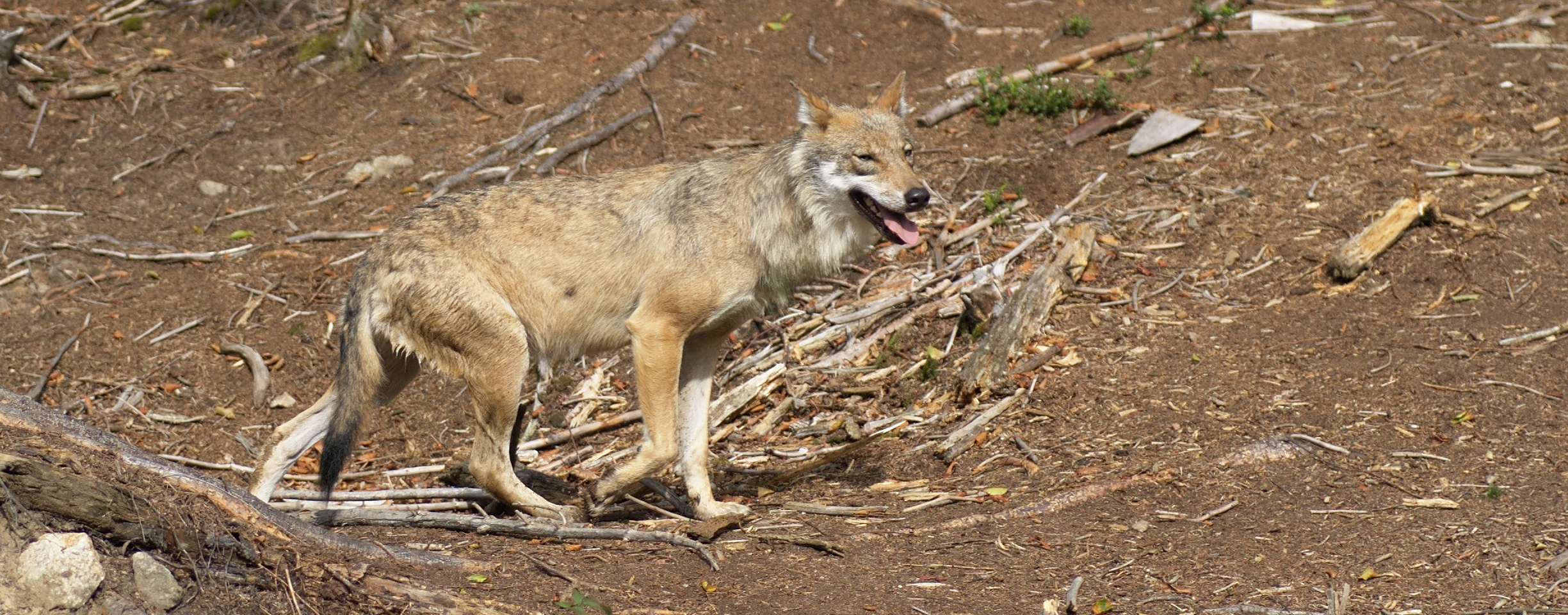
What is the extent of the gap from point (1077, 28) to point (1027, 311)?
4943 millimetres

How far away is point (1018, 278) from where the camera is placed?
8734mm

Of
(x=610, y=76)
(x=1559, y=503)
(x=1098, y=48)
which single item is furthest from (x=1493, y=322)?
(x=610, y=76)

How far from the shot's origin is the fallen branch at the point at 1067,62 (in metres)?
11.0

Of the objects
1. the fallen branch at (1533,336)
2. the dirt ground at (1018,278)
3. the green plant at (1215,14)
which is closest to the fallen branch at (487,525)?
the dirt ground at (1018,278)

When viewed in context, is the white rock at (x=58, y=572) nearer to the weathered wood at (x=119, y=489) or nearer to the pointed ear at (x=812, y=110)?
the weathered wood at (x=119, y=489)

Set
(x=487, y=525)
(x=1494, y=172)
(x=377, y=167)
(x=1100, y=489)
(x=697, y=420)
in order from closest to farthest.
Result: (x=487, y=525), (x=1100, y=489), (x=697, y=420), (x=1494, y=172), (x=377, y=167)

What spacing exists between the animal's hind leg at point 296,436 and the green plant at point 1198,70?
7.71m

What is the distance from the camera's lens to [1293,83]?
10633mm

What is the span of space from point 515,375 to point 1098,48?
7.32 metres

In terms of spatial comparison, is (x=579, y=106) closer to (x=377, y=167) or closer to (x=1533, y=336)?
(x=377, y=167)

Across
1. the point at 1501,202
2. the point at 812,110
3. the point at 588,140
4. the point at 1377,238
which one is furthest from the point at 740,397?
the point at 1501,202

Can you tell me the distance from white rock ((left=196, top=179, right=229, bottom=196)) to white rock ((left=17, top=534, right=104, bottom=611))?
724 centimetres

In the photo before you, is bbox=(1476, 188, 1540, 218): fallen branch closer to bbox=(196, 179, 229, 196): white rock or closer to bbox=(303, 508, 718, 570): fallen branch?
bbox=(303, 508, 718, 570): fallen branch

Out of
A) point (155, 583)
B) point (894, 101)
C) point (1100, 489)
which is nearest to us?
point (155, 583)
